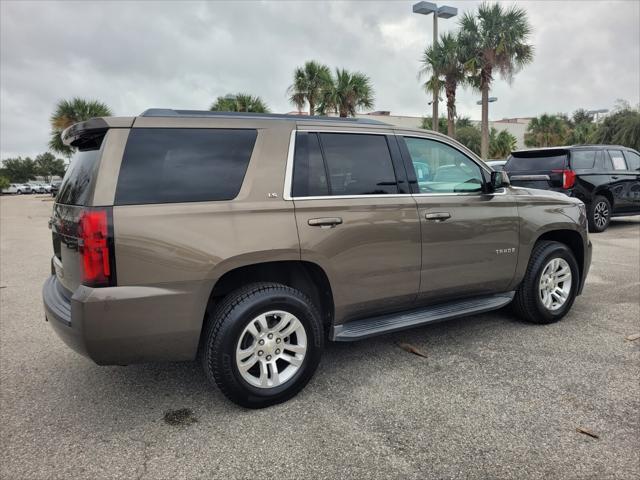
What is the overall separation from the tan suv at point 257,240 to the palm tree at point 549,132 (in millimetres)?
47378

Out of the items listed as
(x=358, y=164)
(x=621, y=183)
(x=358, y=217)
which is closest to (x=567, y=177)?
(x=621, y=183)

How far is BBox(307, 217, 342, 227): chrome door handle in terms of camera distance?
3000 mm

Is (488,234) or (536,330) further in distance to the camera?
(536,330)

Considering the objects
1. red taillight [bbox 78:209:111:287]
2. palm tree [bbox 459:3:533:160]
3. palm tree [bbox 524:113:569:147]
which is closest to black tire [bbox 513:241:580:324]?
red taillight [bbox 78:209:111:287]

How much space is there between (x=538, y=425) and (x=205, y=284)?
2.11m

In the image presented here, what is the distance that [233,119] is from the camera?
2979 mm

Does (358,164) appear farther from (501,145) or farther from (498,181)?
(501,145)

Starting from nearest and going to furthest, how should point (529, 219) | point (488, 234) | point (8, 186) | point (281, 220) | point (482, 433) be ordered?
point (482, 433) < point (281, 220) < point (488, 234) < point (529, 219) < point (8, 186)

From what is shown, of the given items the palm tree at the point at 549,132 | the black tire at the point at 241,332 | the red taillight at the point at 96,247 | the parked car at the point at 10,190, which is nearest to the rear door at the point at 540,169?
the black tire at the point at 241,332

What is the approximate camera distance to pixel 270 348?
2906 millimetres

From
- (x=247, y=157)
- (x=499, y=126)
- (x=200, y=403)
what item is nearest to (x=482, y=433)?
(x=200, y=403)

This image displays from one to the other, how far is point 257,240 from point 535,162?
352 inches

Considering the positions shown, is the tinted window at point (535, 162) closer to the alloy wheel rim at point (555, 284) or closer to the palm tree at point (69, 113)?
the alloy wheel rim at point (555, 284)

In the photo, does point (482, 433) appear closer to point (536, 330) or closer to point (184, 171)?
point (536, 330)
